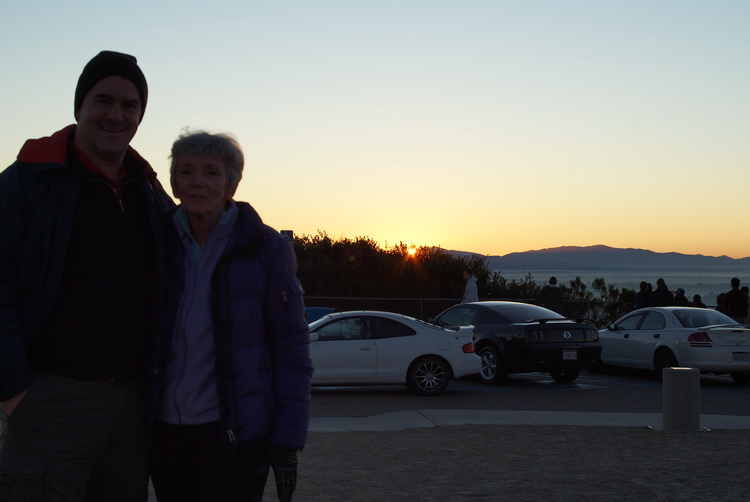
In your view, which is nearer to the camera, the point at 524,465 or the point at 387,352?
the point at 524,465

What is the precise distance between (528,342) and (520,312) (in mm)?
873

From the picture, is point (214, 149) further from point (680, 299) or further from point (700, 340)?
point (680, 299)

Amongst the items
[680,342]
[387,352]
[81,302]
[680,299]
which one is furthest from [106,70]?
[680,299]

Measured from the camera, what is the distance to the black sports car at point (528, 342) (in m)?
15.6

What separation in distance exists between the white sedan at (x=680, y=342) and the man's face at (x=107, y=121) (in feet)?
46.2

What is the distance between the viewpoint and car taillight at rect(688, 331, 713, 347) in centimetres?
1596

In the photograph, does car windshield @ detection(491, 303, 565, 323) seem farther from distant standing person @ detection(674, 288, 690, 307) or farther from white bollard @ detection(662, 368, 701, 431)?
distant standing person @ detection(674, 288, 690, 307)

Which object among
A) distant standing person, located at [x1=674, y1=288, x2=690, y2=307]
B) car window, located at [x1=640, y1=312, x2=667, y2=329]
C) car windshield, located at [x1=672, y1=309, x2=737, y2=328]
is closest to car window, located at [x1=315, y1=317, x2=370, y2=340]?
car window, located at [x1=640, y1=312, x2=667, y2=329]

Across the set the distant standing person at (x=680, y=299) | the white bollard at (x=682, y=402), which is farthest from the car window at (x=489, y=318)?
the distant standing person at (x=680, y=299)

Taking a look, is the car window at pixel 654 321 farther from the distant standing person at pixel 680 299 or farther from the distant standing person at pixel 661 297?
the distant standing person at pixel 680 299

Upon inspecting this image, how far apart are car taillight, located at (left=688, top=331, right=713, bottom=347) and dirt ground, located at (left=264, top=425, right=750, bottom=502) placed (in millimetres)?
5978

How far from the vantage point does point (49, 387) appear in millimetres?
3293

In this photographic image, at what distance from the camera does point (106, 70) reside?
3602 mm

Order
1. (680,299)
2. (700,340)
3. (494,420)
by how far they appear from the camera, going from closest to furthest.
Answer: (494,420) → (700,340) → (680,299)
